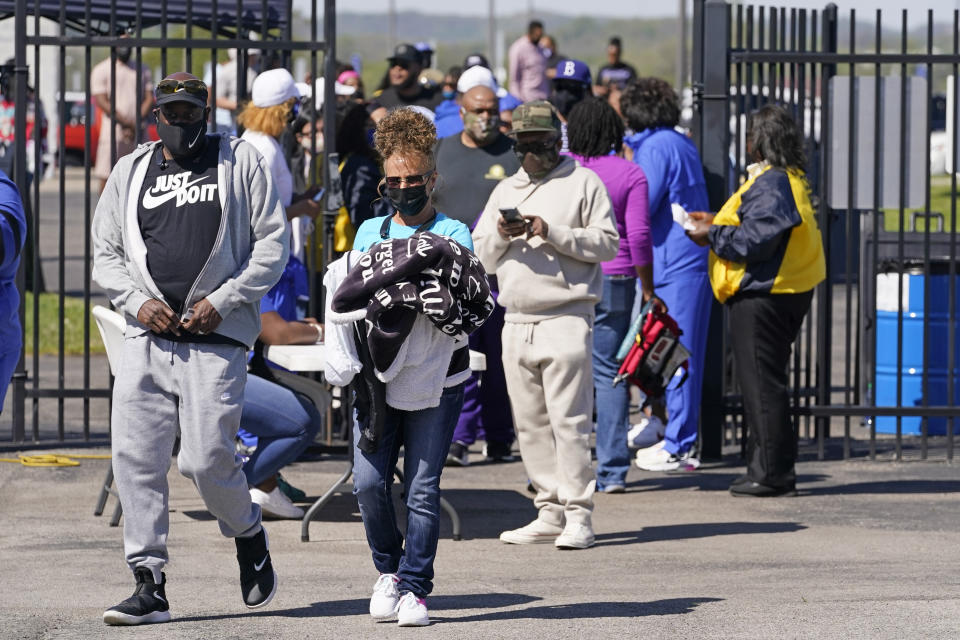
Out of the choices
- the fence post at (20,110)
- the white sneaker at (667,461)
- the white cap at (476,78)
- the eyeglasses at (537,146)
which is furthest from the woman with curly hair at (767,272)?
the fence post at (20,110)

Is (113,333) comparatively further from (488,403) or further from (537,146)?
(488,403)

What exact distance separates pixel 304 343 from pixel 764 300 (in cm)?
236

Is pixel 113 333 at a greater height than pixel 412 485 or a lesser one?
greater

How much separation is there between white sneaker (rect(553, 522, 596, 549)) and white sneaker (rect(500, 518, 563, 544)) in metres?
0.13

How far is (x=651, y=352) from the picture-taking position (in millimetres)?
8156

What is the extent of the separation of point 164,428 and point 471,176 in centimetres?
353

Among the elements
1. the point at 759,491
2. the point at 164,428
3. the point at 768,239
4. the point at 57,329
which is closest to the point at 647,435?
the point at 759,491

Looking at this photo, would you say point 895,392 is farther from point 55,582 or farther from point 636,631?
point 55,582

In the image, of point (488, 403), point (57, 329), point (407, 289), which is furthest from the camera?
point (57, 329)

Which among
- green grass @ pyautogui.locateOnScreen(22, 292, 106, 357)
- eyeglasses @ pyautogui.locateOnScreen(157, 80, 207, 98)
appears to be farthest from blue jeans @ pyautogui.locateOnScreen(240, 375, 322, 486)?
green grass @ pyautogui.locateOnScreen(22, 292, 106, 357)

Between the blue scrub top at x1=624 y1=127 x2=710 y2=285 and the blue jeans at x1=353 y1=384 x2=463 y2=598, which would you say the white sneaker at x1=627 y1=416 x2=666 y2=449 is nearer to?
the blue scrub top at x1=624 y1=127 x2=710 y2=285

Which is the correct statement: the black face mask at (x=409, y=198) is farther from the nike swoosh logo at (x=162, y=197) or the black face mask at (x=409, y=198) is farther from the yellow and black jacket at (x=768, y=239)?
the yellow and black jacket at (x=768, y=239)

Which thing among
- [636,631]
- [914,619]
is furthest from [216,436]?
[914,619]

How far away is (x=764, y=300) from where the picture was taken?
27.2 feet
